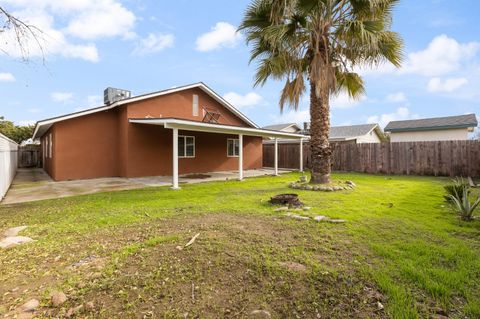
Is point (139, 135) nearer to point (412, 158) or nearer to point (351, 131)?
point (412, 158)

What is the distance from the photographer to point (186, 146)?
1457cm

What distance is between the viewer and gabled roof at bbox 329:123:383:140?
22.0 metres

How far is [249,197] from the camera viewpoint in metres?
7.62

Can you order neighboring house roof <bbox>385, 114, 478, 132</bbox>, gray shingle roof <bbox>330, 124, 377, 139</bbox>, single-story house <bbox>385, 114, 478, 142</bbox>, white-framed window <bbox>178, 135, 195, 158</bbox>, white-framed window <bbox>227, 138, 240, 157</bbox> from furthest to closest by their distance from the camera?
gray shingle roof <bbox>330, 124, 377, 139</bbox> → single-story house <bbox>385, 114, 478, 142</bbox> → neighboring house roof <bbox>385, 114, 478, 132</bbox> → white-framed window <bbox>227, 138, 240, 157</bbox> → white-framed window <bbox>178, 135, 195, 158</bbox>

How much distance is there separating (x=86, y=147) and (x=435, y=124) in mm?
24812

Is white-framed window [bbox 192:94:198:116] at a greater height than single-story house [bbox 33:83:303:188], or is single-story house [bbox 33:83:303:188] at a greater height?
white-framed window [bbox 192:94:198:116]

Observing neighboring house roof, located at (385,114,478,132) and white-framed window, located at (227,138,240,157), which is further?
neighboring house roof, located at (385,114,478,132)

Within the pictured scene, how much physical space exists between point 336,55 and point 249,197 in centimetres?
589

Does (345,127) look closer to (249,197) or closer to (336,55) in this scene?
(336,55)

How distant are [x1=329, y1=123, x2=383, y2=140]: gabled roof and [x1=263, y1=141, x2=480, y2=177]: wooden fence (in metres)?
5.97

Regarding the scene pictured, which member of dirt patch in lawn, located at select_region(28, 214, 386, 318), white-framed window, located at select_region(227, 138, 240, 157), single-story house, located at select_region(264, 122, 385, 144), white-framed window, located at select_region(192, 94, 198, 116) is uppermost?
white-framed window, located at select_region(192, 94, 198, 116)

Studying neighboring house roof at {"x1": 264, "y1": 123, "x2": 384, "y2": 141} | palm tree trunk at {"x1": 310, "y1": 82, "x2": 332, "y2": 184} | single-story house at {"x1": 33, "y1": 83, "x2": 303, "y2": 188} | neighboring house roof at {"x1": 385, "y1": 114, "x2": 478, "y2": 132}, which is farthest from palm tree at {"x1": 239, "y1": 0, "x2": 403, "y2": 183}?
neighboring house roof at {"x1": 385, "y1": 114, "x2": 478, "y2": 132}

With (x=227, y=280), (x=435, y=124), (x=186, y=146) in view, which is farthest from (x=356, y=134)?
(x=227, y=280)

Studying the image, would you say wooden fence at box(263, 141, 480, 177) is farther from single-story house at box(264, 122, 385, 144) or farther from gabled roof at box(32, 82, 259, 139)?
gabled roof at box(32, 82, 259, 139)
